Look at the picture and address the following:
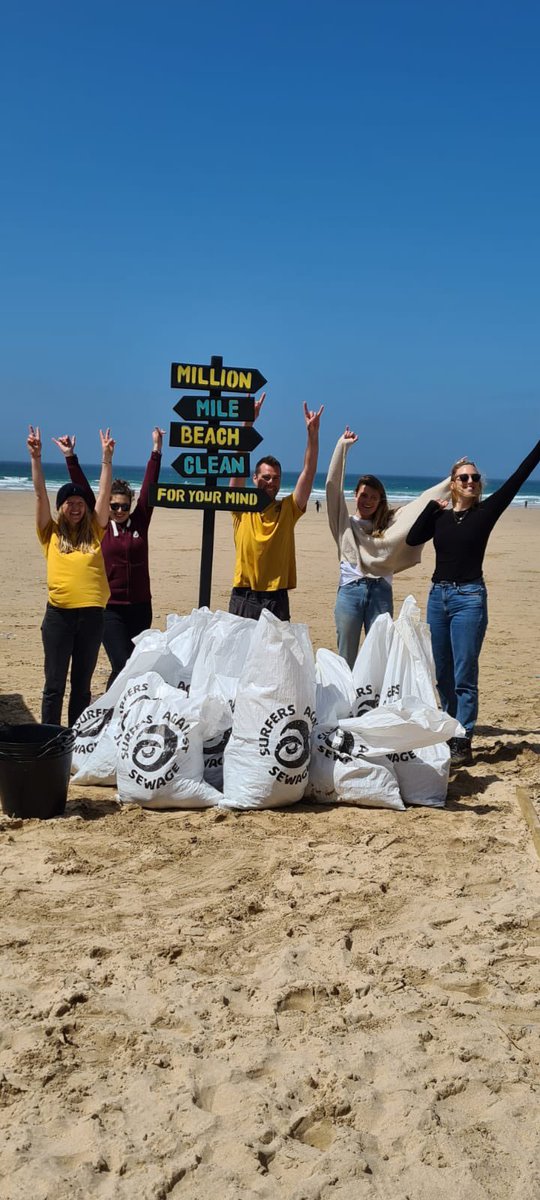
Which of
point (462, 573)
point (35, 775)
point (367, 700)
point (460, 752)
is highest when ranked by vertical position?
point (462, 573)

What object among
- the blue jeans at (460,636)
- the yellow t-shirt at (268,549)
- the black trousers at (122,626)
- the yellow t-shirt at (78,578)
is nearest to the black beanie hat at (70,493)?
the yellow t-shirt at (78,578)

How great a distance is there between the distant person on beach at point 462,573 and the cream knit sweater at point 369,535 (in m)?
0.08

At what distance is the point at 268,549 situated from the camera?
211 inches

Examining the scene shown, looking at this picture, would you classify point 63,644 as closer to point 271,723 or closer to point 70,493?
point 70,493

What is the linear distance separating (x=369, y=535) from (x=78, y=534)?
1.70 metres

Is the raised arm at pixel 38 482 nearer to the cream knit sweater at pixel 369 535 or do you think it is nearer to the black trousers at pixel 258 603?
the black trousers at pixel 258 603

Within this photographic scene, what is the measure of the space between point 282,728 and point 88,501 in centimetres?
178

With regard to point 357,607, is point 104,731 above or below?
below

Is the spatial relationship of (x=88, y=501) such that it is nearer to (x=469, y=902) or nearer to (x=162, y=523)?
(x=469, y=902)

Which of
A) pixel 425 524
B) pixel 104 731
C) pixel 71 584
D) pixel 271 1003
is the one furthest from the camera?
pixel 425 524

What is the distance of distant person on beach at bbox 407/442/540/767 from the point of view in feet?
17.5

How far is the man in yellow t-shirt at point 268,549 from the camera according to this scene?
537 centimetres

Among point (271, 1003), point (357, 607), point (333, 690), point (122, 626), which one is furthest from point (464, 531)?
point (271, 1003)

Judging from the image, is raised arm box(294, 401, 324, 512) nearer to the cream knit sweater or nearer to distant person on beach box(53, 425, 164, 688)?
the cream knit sweater
